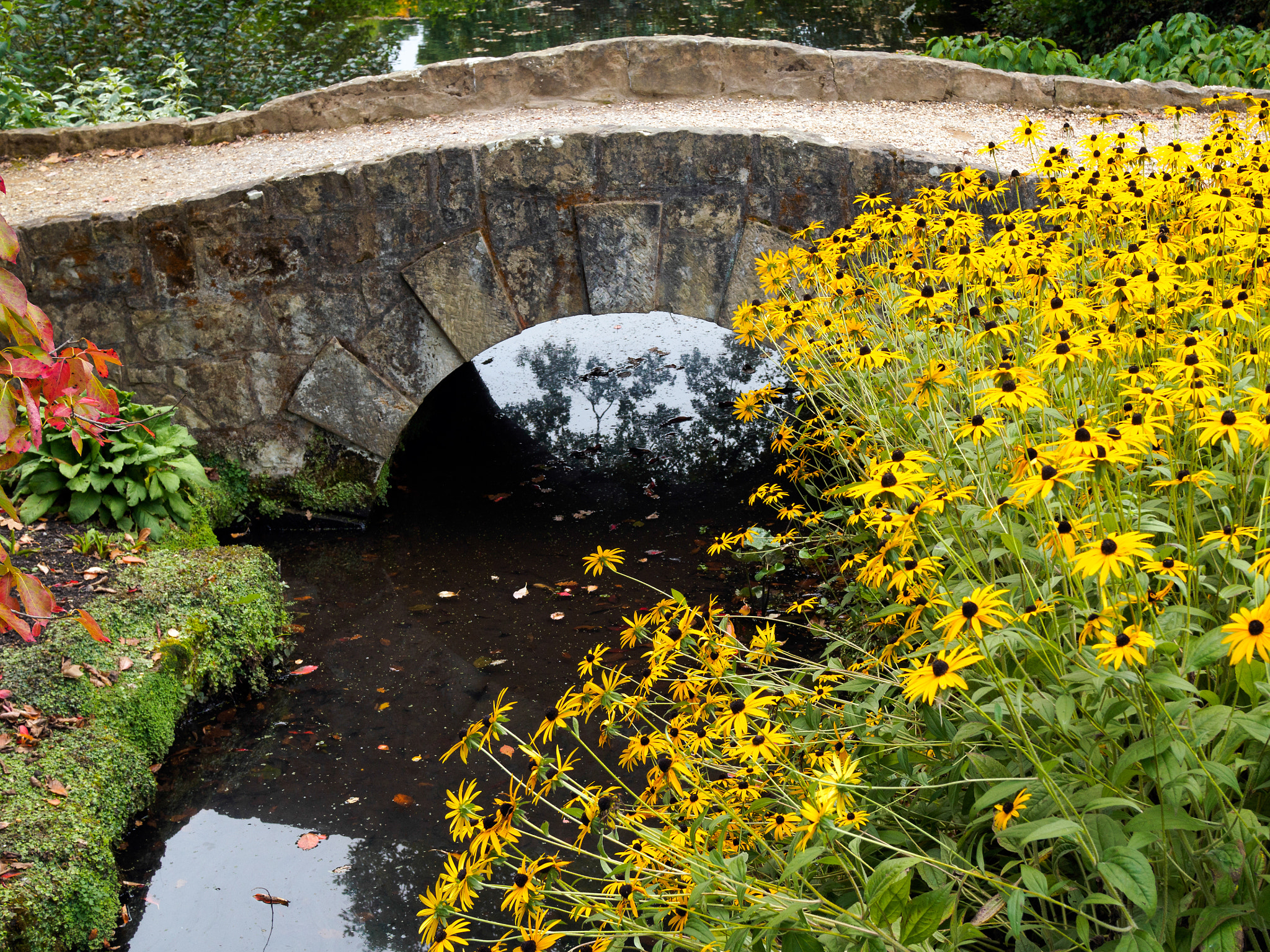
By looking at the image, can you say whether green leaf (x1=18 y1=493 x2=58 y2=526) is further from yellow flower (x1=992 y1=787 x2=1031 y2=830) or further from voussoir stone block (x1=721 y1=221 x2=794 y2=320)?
yellow flower (x1=992 y1=787 x2=1031 y2=830)

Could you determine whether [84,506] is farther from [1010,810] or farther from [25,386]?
[1010,810]

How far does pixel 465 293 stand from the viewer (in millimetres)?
4672

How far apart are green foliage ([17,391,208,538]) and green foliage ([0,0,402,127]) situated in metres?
4.37

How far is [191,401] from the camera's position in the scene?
4836mm

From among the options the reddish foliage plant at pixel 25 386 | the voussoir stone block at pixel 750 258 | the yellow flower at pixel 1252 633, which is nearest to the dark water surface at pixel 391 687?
the voussoir stone block at pixel 750 258

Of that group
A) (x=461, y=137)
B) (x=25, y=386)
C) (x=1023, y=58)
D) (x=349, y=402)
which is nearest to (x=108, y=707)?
(x=25, y=386)

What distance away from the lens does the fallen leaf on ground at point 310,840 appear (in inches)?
118

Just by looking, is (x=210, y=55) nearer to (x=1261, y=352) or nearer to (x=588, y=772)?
(x=588, y=772)

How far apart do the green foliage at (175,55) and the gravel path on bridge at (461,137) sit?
7.40 feet

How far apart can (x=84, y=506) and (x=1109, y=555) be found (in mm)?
4115

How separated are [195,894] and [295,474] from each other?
2.54 metres

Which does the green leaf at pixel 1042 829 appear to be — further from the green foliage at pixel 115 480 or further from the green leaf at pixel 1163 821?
the green foliage at pixel 115 480

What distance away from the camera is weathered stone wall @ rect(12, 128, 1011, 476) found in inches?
176

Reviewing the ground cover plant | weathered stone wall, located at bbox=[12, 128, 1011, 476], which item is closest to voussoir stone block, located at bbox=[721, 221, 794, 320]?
weathered stone wall, located at bbox=[12, 128, 1011, 476]
